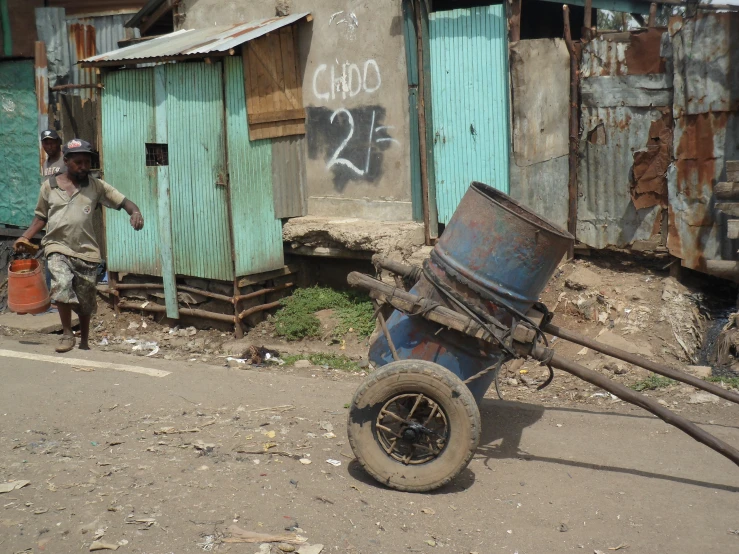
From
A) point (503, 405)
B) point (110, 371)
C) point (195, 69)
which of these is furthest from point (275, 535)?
point (195, 69)

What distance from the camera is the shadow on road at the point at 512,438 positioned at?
14.9 ft

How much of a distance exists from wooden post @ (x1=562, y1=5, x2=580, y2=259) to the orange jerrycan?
476cm

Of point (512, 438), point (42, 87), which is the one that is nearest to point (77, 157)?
point (512, 438)

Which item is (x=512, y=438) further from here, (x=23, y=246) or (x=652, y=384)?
(x=23, y=246)

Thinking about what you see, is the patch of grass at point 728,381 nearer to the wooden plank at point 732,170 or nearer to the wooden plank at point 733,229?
the wooden plank at point 733,229

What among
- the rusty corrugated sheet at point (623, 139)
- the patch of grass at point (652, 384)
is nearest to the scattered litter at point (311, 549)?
the patch of grass at point (652, 384)

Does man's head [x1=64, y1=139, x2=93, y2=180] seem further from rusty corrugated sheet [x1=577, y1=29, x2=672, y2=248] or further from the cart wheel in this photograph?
rusty corrugated sheet [x1=577, y1=29, x2=672, y2=248]

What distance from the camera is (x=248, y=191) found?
337 inches

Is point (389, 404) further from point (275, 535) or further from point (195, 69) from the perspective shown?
point (195, 69)

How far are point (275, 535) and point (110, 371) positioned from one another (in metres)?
3.02

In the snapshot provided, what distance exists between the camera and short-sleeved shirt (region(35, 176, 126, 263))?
6582 millimetres

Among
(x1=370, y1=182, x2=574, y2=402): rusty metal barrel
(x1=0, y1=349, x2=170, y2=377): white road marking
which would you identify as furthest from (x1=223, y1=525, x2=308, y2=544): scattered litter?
(x1=0, y1=349, x2=170, y2=377): white road marking

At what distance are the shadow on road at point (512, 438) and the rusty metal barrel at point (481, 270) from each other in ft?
1.79

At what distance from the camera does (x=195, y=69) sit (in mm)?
8492
